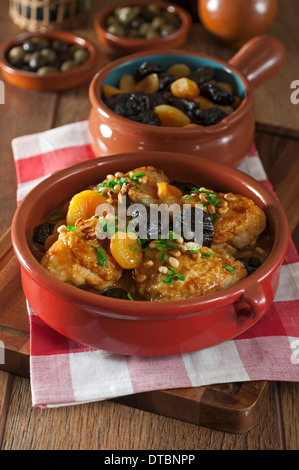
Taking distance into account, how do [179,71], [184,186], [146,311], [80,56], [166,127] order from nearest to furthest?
[146,311], [184,186], [166,127], [179,71], [80,56]

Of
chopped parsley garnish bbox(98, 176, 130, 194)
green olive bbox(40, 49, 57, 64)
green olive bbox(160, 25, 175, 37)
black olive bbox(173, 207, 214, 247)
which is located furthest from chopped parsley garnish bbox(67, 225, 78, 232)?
green olive bbox(160, 25, 175, 37)

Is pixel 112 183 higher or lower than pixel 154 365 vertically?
higher

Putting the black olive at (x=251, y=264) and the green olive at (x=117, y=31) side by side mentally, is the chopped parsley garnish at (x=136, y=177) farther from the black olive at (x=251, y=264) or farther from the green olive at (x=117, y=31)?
the green olive at (x=117, y=31)

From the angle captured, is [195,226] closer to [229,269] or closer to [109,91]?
[229,269]

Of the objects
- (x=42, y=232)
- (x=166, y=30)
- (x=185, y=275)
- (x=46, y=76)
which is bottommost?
(x=46, y=76)

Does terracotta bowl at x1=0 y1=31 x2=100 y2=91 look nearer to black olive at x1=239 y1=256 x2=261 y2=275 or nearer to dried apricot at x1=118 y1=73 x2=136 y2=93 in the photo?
dried apricot at x1=118 y1=73 x2=136 y2=93

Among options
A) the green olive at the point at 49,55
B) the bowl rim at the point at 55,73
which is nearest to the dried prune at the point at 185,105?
the bowl rim at the point at 55,73

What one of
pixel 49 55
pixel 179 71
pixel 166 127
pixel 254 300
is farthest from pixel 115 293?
pixel 49 55
